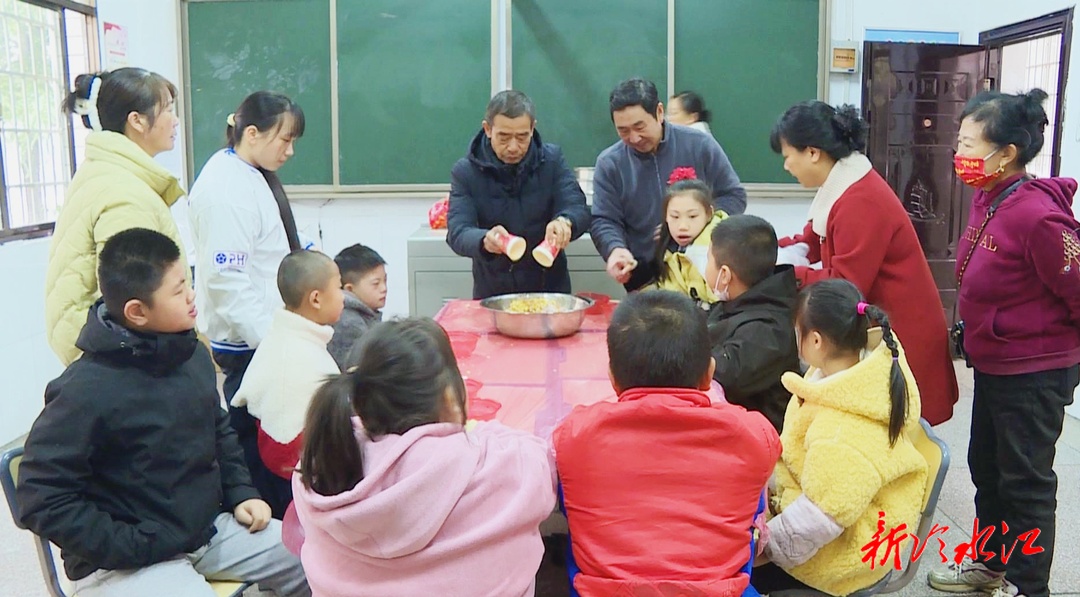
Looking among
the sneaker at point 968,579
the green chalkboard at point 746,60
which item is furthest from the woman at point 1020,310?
the green chalkboard at point 746,60

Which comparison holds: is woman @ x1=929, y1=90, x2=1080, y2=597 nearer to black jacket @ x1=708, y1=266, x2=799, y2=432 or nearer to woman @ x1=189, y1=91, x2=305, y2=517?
black jacket @ x1=708, y1=266, x2=799, y2=432

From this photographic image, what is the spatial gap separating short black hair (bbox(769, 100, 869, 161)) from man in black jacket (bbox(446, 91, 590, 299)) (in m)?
0.80

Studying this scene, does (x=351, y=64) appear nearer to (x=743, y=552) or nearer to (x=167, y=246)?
→ (x=167, y=246)

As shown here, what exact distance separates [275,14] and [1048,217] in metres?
4.15

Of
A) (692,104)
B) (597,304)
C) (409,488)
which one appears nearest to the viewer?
(409,488)

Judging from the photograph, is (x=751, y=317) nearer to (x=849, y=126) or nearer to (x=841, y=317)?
(x=841, y=317)

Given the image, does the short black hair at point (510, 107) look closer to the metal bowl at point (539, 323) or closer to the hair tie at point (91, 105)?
the metal bowl at point (539, 323)

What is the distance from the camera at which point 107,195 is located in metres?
2.14

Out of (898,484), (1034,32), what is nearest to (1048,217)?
(898,484)

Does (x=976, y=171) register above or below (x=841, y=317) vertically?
above

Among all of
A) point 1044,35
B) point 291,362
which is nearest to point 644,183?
point 291,362

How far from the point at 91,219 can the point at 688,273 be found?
1.64m

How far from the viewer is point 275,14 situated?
4.79 m

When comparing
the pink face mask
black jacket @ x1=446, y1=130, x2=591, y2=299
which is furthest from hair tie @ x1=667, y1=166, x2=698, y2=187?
the pink face mask
